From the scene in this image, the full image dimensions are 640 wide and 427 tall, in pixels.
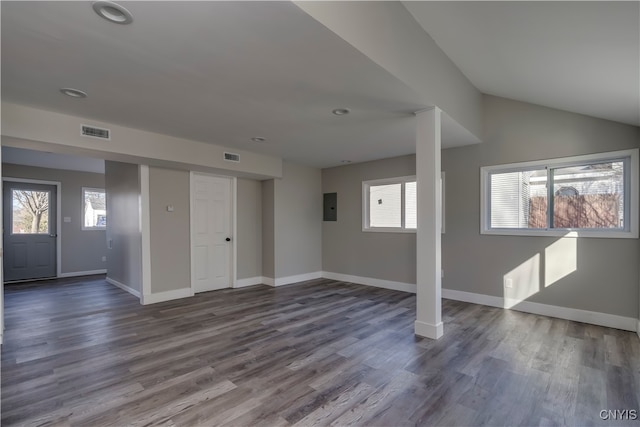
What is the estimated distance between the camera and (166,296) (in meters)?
4.83

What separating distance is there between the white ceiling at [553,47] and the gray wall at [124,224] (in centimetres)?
468

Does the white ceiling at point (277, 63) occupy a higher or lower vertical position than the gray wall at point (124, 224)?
higher

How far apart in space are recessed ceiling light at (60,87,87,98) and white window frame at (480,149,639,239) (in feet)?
16.3

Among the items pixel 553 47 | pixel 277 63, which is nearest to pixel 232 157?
pixel 277 63

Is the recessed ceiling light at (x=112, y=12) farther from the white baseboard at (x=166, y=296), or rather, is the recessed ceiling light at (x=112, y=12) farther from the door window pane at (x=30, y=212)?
the door window pane at (x=30, y=212)

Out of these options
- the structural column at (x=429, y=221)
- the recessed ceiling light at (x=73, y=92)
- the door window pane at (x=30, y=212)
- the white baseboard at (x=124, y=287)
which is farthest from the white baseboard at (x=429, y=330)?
the door window pane at (x=30, y=212)

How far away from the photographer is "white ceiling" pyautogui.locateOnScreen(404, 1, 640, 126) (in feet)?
6.79

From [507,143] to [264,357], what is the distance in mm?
4201

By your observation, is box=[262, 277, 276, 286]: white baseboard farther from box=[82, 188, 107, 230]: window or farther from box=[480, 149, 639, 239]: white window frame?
box=[82, 188, 107, 230]: window

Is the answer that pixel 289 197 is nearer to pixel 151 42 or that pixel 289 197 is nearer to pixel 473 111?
pixel 473 111

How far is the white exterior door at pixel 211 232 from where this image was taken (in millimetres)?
5285

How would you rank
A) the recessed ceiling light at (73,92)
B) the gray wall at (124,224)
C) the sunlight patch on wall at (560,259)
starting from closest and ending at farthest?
A: the recessed ceiling light at (73,92) < the sunlight patch on wall at (560,259) < the gray wall at (124,224)

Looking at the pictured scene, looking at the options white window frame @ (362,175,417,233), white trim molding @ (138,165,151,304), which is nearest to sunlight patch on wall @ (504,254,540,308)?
white window frame @ (362,175,417,233)

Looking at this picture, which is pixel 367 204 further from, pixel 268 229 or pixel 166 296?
pixel 166 296
